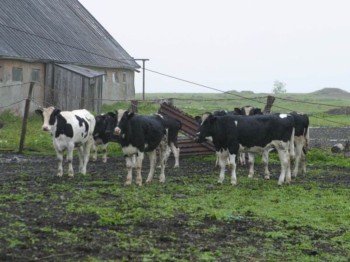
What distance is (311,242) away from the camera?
1034 cm

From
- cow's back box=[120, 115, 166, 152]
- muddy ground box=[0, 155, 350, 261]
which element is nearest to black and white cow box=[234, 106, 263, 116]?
cow's back box=[120, 115, 166, 152]

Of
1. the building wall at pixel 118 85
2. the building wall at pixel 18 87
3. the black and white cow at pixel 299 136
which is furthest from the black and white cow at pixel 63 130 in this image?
the building wall at pixel 118 85

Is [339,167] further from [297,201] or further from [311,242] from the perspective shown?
[311,242]

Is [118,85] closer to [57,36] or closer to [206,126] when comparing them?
[57,36]

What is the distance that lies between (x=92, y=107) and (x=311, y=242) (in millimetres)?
29579

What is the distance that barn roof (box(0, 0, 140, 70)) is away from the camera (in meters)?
35.6

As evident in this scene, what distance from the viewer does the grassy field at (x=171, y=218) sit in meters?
9.09

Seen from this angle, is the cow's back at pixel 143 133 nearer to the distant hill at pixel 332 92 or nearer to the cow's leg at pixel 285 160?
the cow's leg at pixel 285 160

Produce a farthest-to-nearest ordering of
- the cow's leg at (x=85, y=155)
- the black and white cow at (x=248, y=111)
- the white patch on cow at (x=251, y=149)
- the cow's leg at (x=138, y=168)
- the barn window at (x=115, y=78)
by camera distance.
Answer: the barn window at (x=115, y=78) → the black and white cow at (x=248, y=111) → the cow's leg at (x=85, y=155) → the white patch on cow at (x=251, y=149) → the cow's leg at (x=138, y=168)

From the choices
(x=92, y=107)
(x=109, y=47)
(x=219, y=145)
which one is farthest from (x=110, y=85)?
(x=219, y=145)

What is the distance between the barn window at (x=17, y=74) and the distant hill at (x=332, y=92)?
3787 inches

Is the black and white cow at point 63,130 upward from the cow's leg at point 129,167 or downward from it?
upward

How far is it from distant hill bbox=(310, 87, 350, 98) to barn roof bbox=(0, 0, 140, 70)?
271 feet

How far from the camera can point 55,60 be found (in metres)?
36.8
